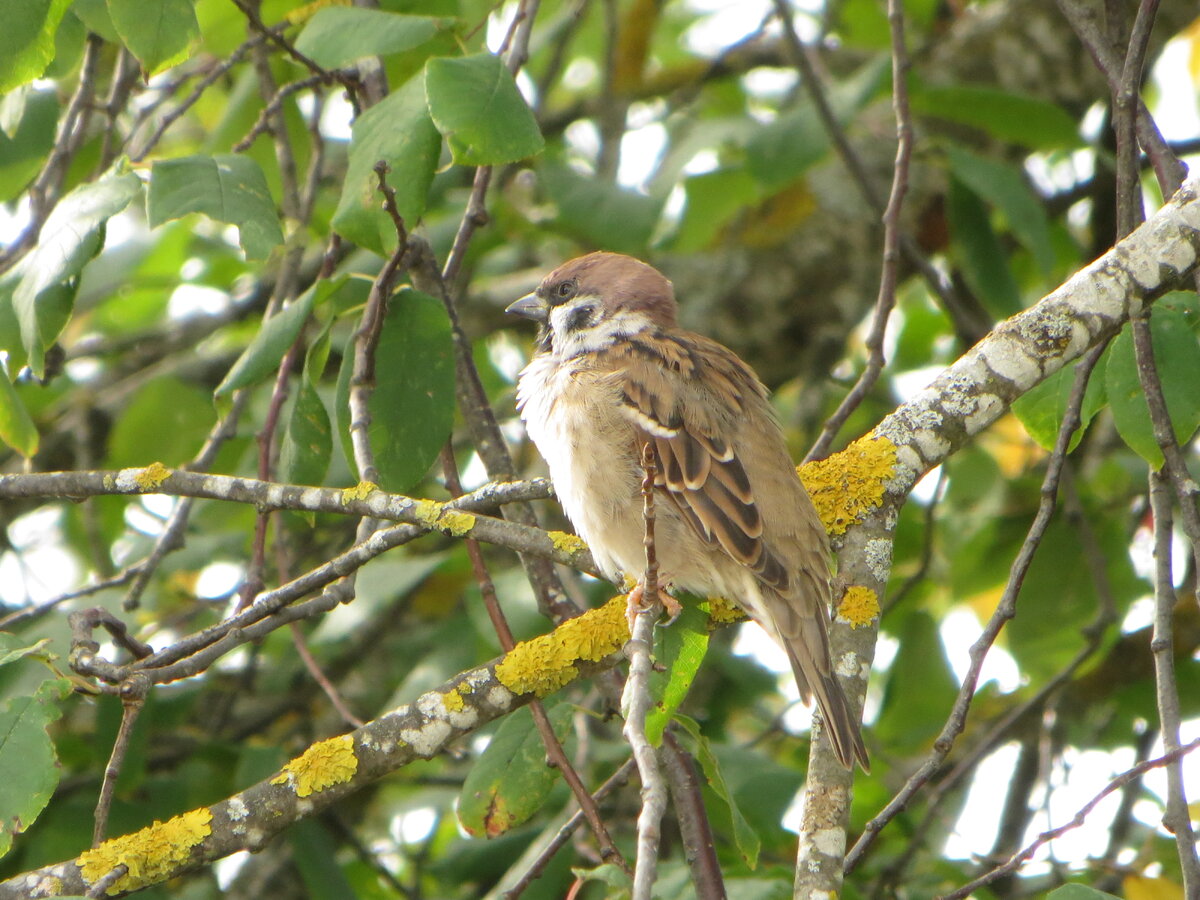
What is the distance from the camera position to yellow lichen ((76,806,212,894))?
86.9 inches

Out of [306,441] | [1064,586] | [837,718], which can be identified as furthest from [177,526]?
[1064,586]

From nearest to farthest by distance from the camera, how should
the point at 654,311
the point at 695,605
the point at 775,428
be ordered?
1. the point at 695,605
2. the point at 775,428
3. the point at 654,311

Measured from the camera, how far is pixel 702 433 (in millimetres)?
3131

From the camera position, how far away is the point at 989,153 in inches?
209

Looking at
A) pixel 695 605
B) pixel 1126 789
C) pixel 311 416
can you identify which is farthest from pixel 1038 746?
pixel 311 416

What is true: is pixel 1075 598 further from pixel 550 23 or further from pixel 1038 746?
pixel 550 23

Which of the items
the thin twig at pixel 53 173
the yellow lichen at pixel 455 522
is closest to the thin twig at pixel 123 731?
the yellow lichen at pixel 455 522

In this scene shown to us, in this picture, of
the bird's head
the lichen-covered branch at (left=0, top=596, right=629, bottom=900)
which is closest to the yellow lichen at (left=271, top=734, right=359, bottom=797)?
the lichen-covered branch at (left=0, top=596, right=629, bottom=900)

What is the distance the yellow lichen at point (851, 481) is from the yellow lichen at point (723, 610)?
12.6 inches

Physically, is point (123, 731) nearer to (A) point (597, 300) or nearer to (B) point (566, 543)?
(B) point (566, 543)

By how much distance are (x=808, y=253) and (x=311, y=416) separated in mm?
2733

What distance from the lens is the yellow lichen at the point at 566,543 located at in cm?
270

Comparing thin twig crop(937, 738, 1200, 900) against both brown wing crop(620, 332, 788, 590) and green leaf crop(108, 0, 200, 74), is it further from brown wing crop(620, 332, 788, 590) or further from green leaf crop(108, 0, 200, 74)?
green leaf crop(108, 0, 200, 74)

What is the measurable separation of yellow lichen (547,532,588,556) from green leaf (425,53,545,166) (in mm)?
768
